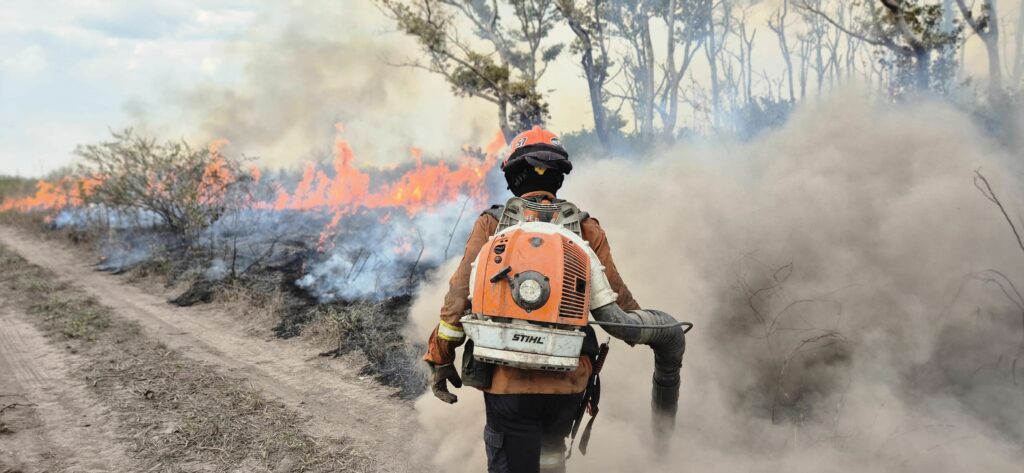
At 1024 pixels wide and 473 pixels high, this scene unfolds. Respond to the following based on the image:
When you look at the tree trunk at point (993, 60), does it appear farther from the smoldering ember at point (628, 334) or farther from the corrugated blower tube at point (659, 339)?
the corrugated blower tube at point (659, 339)

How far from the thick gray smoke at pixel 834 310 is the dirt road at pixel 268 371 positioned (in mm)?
562

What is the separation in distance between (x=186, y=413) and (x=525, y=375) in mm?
3826

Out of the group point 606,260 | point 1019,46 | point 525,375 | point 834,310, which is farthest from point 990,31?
point 525,375

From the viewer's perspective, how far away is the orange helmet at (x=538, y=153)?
113 inches

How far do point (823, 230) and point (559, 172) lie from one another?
3597 mm

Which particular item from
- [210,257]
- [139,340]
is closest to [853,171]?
[139,340]

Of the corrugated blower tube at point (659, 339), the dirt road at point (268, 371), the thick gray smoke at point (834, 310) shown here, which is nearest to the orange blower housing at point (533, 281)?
the corrugated blower tube at point (659, 339)

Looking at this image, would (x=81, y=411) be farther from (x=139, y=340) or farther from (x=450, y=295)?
(x=450, y=295)

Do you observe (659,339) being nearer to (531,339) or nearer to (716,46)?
(531,339)

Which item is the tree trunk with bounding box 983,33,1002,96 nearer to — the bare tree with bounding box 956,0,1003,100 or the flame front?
the bare tree with bounding box 956,0,1003,100

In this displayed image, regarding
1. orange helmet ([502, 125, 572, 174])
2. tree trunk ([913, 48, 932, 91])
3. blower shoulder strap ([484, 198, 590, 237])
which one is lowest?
blower shoulder strap ([484, 198, 590, 237])

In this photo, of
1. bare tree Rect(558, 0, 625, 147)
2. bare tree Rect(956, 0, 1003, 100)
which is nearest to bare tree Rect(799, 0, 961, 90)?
bare tree Rect(956, 0, 1003, 100)

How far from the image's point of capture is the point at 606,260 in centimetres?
292

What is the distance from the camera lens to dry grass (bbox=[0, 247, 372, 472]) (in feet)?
13.7
